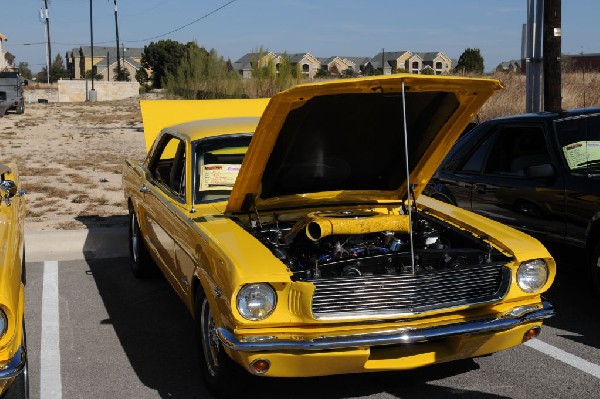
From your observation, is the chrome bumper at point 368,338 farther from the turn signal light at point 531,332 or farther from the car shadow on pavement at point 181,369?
the car shadow on pavement at point 181,369

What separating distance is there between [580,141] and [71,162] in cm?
1142

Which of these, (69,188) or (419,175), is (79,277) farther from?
(69,188)

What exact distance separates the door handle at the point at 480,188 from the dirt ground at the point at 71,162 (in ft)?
14.4

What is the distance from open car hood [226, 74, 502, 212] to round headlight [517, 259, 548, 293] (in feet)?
2.96

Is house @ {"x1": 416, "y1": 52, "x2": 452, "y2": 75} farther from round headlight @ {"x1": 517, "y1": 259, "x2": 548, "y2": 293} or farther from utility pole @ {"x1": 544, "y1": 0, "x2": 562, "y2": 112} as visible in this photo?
round headlight @ {"x1": 517, "y1": 259, "x2": 548, "y2": 293}

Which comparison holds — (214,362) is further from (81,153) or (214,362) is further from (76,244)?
(81,153)

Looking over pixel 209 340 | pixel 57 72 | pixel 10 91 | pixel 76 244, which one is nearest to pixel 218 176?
pixel 209 340

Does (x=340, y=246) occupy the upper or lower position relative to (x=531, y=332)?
upper

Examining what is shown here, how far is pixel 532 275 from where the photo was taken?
13.8 ft

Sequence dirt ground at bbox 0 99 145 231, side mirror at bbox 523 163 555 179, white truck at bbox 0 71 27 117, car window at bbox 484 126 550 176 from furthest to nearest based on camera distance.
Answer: white truck at bbox 0 71 27 117 < dirt ground at bbox 0 99 145 231 < car window at bbox 484 126 550 176 < side mirror at bbox 523 163 555 179

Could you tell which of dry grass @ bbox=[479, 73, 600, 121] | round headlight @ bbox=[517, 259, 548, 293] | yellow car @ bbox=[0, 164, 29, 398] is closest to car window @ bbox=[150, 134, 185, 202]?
yellow car @ bbox=[0, 164, 29, 398]

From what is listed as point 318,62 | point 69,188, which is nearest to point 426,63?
point 318,62

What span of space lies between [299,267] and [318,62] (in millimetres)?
111936

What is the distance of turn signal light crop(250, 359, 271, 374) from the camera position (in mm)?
3659
